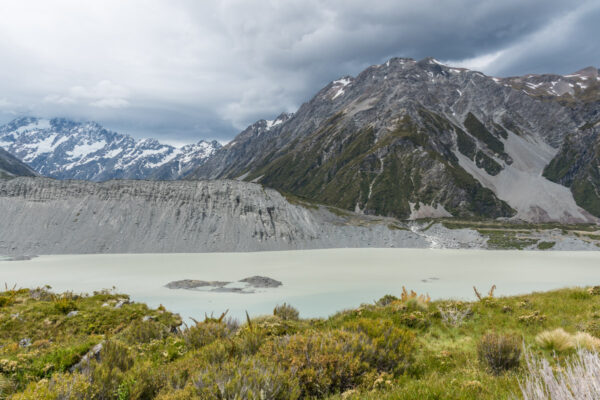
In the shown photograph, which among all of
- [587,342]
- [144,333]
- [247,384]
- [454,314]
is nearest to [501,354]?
[587,342]

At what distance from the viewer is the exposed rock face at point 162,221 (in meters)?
65.1

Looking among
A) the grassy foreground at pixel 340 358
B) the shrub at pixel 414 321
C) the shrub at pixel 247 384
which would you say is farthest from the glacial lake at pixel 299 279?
the shrub at pixel 247 384

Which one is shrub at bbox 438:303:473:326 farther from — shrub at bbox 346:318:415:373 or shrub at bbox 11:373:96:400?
shrub at bbox 11:373:96:400

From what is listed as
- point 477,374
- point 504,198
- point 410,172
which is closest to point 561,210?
point 504,198

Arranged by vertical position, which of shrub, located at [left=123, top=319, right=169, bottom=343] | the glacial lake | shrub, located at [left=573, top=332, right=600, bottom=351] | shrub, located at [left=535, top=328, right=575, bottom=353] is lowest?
the glacial lake

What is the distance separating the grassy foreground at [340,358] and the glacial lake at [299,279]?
35.3 ft

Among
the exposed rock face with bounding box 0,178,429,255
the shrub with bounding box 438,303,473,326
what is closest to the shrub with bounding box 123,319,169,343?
the shrub with bounding box 438,303,473,326

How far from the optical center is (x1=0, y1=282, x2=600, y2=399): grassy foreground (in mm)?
5504

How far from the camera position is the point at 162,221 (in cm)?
7244

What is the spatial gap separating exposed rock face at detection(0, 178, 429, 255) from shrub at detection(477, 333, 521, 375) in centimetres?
6474

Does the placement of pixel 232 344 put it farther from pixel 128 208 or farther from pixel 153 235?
pixel 128 208

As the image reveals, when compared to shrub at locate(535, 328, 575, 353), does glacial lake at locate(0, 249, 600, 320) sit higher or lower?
lower

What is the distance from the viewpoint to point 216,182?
86062 mm

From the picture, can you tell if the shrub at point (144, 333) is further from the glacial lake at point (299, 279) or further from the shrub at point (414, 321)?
the shrub at point (414, 321)
